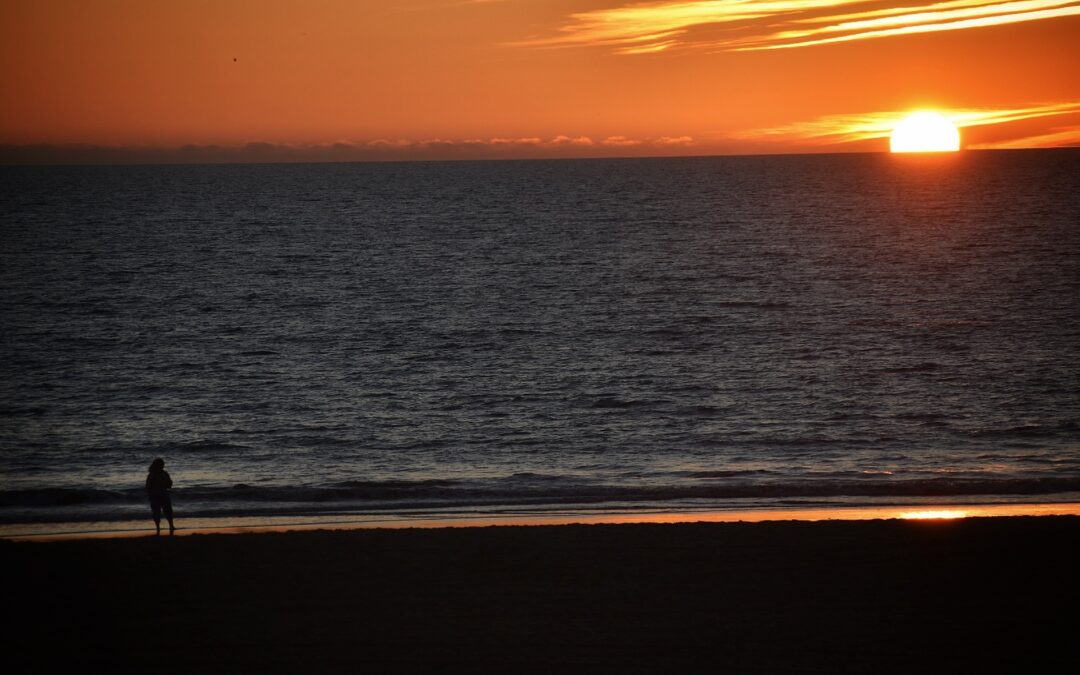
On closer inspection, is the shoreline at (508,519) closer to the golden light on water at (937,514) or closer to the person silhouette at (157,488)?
the golden light on water at (937,514)

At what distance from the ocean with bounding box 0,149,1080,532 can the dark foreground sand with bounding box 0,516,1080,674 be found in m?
4.55

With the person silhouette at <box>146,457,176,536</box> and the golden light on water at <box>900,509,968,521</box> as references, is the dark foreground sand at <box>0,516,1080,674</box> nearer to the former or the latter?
the person silhouette at <box>146,457,176,536</box>

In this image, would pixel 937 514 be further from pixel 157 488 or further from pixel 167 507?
pixel 157 488

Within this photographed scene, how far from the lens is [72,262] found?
237ft

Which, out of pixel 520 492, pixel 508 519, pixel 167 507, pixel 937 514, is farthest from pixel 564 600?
pixel 937 514

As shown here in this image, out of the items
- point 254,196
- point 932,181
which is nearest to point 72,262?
point 254,196

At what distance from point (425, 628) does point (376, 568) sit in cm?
276

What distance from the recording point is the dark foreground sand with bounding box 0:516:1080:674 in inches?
446

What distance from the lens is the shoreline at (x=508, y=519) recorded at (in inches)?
737

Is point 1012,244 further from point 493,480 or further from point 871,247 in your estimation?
point 493,480

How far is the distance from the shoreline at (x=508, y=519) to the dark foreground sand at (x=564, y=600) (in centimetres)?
186

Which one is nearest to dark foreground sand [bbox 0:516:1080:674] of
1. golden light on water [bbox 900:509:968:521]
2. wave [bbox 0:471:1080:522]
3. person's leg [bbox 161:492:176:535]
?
person's leg [bbox 161:492:176:535]

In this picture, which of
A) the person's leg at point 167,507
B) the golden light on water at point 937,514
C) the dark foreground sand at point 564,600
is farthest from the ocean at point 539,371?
the dark foreground sand at point 564,600

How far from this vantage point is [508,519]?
1945 centimetres
